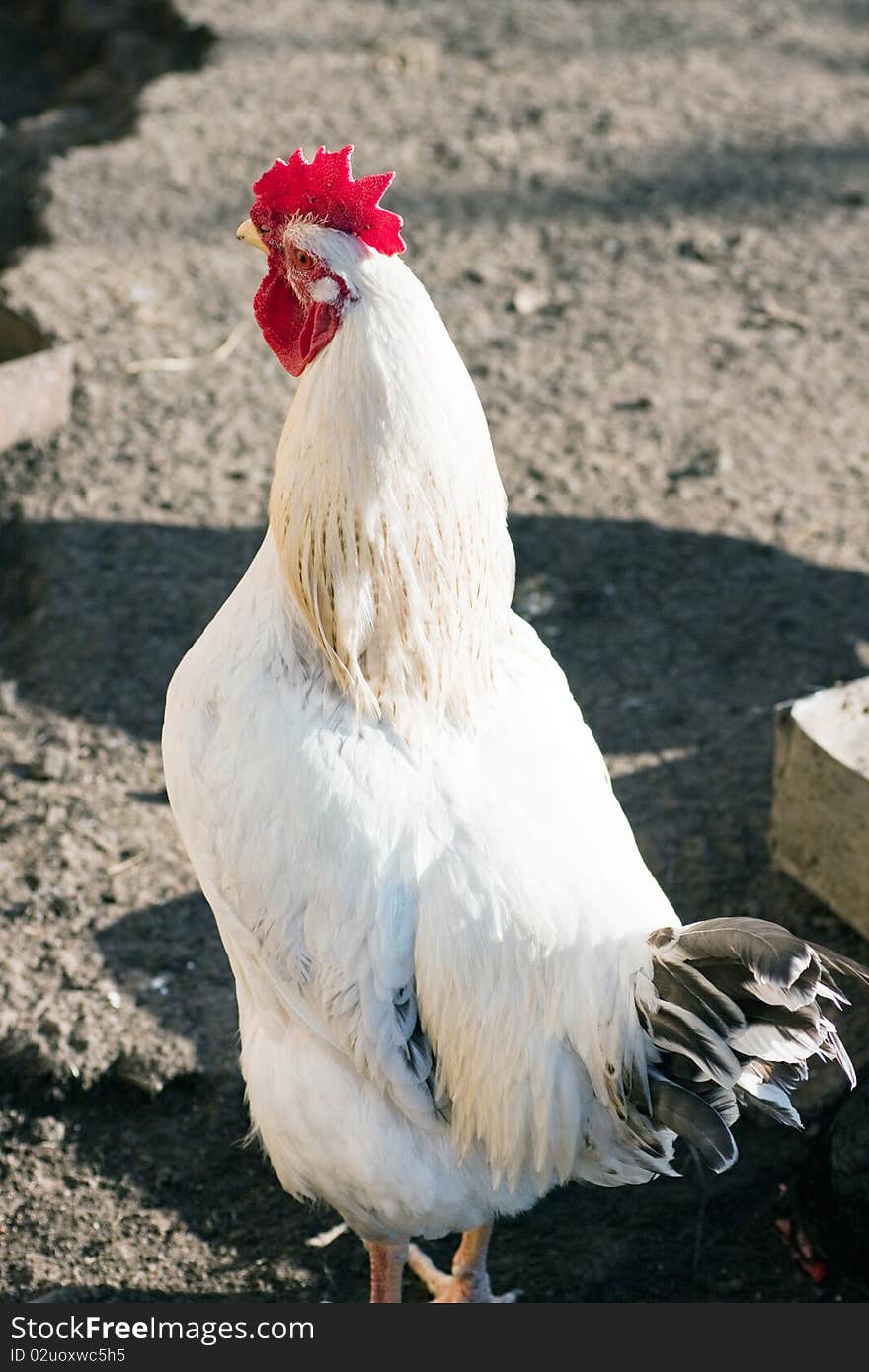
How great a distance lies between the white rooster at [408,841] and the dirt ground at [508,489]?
28.4 inches

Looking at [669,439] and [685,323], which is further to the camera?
[685,323]

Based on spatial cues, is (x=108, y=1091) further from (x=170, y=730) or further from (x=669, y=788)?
(x=669, y=788)

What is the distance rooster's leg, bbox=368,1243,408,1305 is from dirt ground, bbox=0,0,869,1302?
0.24 metres

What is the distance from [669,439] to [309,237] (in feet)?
10.00

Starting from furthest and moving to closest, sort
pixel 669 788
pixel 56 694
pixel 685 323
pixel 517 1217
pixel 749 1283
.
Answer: pixel 685 323
pixel 56 694
pixel 669 788
pixel 517 1217
pixel 749 1283

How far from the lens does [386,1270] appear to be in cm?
292

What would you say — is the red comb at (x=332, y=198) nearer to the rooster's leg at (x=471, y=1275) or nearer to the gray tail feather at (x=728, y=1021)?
the gray tail feather at (x=728, y=1021)

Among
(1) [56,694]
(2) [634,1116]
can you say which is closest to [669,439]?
(1) [56,694]

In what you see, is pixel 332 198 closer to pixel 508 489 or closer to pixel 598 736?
pixel 598 736

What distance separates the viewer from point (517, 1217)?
10.9ft

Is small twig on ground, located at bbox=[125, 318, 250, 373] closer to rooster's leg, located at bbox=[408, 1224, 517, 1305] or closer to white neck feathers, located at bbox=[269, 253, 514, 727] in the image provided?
white neck feathers, located at bbox=[269, 253, 514, 727]

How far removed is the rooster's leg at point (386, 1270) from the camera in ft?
9.46

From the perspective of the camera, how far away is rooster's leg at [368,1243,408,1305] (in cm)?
288

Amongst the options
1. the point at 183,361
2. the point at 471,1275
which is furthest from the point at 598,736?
the point at 183,361
